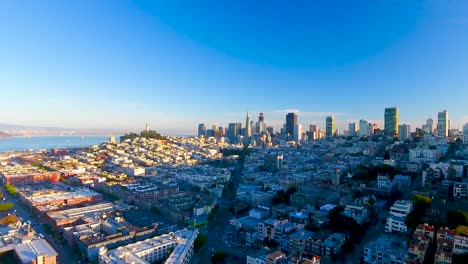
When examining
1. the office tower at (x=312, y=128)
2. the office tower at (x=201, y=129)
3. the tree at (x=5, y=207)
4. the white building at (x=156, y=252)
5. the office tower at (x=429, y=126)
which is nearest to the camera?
the white building at (x=156, y=252)

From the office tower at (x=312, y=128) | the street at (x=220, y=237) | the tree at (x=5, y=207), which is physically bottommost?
the street at (x=220, y=237)

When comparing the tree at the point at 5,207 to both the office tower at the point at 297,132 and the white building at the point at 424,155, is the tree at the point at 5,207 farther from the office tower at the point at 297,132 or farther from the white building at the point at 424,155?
the office tower at the point at 297,132

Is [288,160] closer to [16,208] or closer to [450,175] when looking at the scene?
[450,175]

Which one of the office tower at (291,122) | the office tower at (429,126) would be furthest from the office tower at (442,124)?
the office tower at (291,122)

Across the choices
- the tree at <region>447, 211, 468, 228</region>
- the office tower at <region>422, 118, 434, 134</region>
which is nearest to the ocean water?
the office tower at <region>422, 118, 434, 134</region>

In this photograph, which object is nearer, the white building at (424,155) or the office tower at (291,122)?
the white building at (424,155)

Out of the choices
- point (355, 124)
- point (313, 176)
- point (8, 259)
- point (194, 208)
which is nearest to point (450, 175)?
point (313, 176)

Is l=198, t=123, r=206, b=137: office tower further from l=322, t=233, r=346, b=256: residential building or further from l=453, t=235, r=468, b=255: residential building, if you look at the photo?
l=453, t=235, r=468, b=255: residential building
